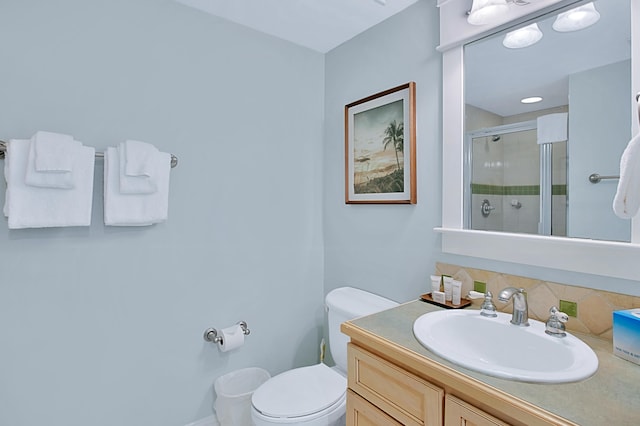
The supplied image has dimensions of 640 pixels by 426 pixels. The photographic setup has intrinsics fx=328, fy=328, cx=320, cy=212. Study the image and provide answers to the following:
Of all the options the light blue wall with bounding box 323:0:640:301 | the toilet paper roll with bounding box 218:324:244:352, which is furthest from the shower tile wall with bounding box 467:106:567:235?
the toilet paper roll with bounding box 218:324:244:352

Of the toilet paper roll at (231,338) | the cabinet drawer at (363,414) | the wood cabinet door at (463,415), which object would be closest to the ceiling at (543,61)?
the wood cabinet door at (463,415)

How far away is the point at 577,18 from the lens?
1.11 meters

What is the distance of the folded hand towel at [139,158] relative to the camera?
141 centimetres

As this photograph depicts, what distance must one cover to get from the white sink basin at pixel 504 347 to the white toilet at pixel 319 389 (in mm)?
497

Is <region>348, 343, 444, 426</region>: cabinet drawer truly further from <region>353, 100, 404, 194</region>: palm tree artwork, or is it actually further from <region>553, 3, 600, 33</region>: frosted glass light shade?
<region>553, 3, 600, 33</region>: frosted glass light shade

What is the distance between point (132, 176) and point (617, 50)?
71.9 inches

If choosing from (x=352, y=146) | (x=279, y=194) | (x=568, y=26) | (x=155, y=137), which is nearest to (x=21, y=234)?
(x=155, y=137)

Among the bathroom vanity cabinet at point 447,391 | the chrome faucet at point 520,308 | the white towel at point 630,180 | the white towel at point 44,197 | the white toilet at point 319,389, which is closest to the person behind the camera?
the bathroom vanity cabinet at point 447,391

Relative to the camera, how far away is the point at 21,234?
1.31 metres

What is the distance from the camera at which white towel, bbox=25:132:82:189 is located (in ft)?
3.99

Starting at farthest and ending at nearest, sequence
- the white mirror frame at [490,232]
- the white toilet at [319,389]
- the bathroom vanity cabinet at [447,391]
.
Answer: the white toilet at [319,389]
the white mirror frame at [490,232]
the bathroom vanity cabinet at [447,391]

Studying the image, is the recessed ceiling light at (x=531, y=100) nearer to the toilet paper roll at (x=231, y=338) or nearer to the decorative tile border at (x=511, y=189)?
the decorative tile border at (x=511, y=189)

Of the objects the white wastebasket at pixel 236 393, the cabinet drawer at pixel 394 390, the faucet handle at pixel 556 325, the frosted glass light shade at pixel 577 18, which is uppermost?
the frosted glass light shade at pixel 577 18

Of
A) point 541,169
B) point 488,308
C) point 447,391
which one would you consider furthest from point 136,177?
point 541,169
